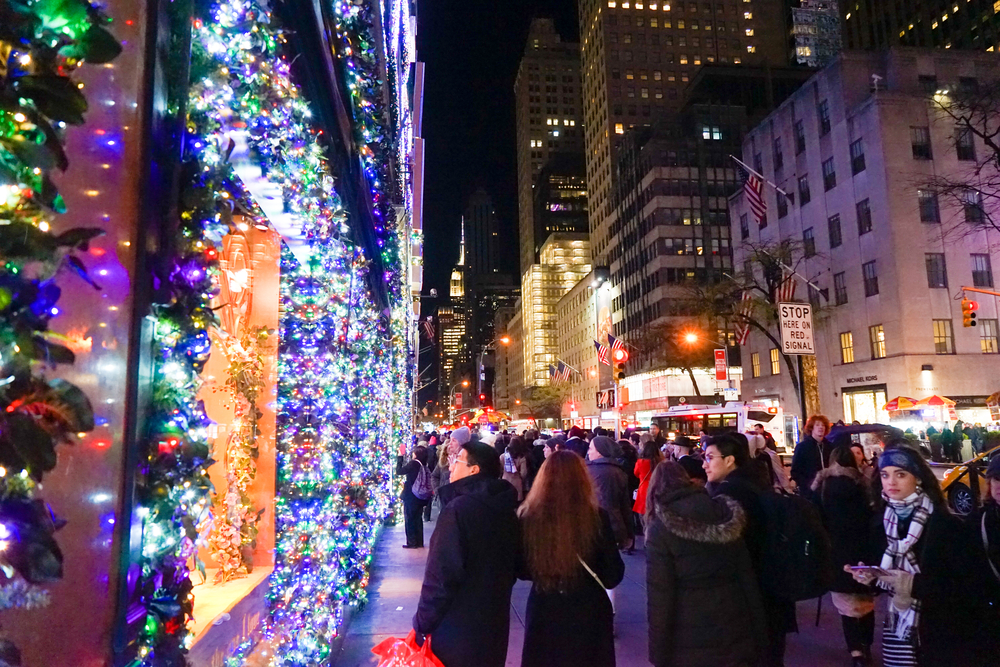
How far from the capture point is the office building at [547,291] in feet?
418

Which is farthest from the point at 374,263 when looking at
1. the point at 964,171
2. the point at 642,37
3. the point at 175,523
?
the point at 642,37

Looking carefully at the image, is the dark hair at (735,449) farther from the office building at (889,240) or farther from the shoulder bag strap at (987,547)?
the office building at (889,240)

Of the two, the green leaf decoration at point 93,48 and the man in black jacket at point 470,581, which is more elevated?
the green leaf decoration at point 93,48

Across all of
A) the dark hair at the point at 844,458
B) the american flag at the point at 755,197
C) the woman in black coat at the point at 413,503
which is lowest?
the woman in black coat at the point at 413,503

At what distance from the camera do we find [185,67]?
2.64 metres

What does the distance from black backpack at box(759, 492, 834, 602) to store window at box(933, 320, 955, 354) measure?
36817mm

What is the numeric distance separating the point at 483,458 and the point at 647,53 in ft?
358

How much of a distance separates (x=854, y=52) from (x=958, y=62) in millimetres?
6336

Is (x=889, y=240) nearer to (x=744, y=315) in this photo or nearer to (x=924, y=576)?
(x=744, y=315)

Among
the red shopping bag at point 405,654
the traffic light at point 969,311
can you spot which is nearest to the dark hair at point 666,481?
the red shopping bag at point 405,654

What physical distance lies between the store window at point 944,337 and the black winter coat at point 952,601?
37030 millimetres

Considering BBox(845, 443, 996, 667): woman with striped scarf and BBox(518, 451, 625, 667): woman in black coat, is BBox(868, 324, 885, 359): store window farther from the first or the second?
BBox(518, 451, 625, 667): woman in black coat

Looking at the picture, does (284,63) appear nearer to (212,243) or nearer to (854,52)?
(212,243)

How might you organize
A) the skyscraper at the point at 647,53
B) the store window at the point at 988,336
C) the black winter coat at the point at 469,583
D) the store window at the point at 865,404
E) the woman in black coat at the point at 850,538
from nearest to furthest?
the black winter coat at the point at 469,583 → the woman in black coat at the point at 850,538 → the store window at the point at 988,336 → the store window at the point at 865,404 → the skyscraper at the point at 647,53
